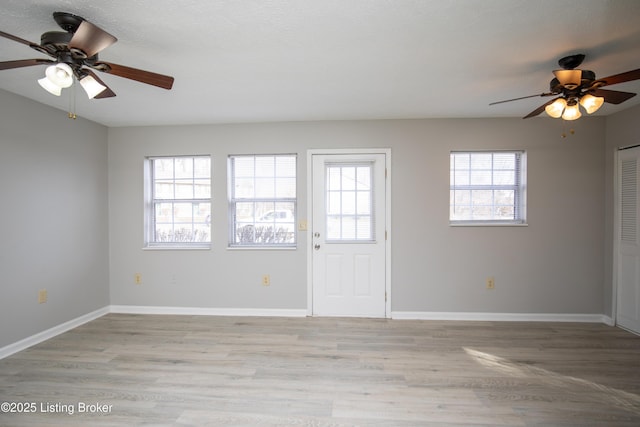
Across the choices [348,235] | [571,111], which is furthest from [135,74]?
Result: [571,111]

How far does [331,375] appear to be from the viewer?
2.52 metres

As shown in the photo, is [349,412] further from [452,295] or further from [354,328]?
[452,295]

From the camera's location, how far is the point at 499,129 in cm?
376

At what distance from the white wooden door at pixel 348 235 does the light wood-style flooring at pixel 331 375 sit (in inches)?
15.6

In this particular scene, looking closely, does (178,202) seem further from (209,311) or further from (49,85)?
(49,85)

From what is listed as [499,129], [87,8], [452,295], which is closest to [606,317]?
[452,295]

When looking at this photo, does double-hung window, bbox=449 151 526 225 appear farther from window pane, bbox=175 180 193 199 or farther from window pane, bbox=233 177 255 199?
window pane, bbox=175 180 193 199

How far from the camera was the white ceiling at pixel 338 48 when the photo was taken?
68.7 inches

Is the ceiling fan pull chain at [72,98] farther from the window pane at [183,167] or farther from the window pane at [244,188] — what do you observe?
the window pane at [244,188]

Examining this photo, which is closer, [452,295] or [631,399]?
[631,399]

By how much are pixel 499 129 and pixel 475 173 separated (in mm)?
576

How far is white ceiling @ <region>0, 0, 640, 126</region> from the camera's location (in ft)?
5.73

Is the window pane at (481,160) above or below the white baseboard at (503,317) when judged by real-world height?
above

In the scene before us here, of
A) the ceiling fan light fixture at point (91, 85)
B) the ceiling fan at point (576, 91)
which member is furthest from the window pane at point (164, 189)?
the ceiling fan at point (576, 91)
